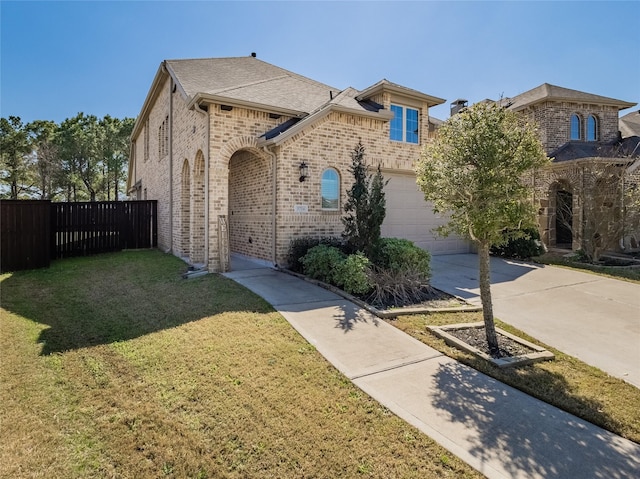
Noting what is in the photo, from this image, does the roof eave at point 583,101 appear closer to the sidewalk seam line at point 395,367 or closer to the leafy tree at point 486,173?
the leafy tree at point 486,173

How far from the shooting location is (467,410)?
3383 mm

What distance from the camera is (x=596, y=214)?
38.0ft

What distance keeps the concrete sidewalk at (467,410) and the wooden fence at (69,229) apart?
9.33 metres

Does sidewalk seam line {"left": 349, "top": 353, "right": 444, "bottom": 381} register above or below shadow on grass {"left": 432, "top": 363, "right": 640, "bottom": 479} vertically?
above

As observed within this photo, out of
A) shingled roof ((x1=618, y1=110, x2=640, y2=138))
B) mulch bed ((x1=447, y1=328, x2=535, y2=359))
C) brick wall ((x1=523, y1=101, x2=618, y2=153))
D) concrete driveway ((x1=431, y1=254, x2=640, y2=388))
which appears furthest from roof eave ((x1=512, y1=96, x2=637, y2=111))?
mulch bed ((x1=447, y1=328, x2=535, y2=359))

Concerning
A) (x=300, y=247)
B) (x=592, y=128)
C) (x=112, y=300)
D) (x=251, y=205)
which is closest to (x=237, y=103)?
(x=251, y=205)

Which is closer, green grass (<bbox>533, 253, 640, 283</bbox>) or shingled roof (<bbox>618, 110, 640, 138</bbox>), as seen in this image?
green grass (<bbox>533, 253, 640, 283</bbox>)

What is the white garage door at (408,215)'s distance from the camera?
11086 mm

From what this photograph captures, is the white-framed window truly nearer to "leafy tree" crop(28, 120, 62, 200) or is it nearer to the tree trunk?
the tree trunk

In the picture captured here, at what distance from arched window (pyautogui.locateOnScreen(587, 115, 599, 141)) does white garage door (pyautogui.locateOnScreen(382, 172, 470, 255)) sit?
11219 millimetres

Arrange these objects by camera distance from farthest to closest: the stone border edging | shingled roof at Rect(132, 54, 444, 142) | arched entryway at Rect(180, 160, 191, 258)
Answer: arched entryway at Rect(180, 160, 191, 258), shingled roof at Rect(132, 54, 444, 142), the stone border edging

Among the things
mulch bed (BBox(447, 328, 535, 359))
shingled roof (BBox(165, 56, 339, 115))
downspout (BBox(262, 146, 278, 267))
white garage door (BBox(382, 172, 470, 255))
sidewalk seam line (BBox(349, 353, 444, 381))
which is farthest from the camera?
white garage door (BBox(382, 172, 470, 255))

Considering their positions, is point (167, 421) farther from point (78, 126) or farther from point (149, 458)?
point (78, 126)

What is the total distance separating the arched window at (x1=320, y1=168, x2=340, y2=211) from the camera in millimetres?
9931
